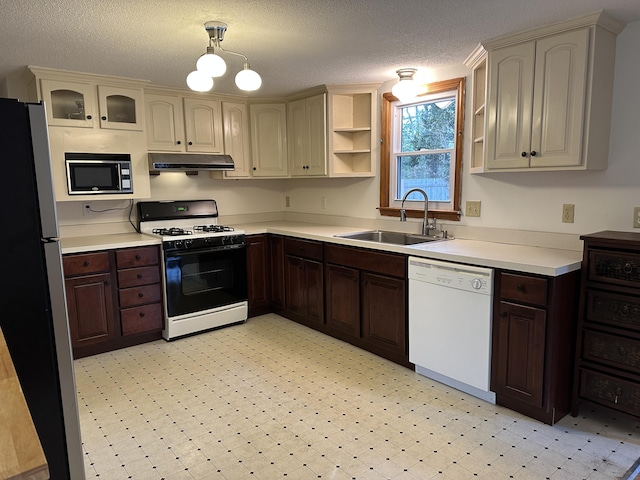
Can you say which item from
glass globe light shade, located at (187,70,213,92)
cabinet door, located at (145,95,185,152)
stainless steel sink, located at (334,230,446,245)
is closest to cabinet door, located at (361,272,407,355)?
stainless steel sink, located at (334,230,446,245)

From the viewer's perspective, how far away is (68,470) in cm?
169

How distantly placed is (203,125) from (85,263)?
1652 mm

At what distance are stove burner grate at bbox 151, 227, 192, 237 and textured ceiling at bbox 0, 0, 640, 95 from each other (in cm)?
129

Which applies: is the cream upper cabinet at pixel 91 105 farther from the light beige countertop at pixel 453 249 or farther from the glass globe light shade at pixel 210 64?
the glass globe light shade at pixel 210 64

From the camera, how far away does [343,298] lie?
351 cm

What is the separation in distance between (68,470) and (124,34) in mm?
2178

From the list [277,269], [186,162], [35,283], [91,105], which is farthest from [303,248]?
[35,283]

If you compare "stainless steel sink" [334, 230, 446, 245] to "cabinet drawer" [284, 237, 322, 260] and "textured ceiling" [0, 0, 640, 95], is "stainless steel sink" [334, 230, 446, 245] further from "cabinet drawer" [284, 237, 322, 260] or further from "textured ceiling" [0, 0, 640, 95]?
"textured ceiling" [0, 0, 640, 95]

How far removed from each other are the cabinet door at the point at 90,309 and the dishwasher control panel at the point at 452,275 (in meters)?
2.32

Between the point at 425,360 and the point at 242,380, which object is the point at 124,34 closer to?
the point at 242,380

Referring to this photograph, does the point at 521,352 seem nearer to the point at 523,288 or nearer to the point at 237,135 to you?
the point at 523,288

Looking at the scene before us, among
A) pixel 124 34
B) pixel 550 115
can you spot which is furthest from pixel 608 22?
pixel 124 34

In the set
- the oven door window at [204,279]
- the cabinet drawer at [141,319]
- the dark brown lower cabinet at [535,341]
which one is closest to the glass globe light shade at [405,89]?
the dark brown lower cabinet at [535,341]

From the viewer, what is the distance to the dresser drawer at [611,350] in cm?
220
